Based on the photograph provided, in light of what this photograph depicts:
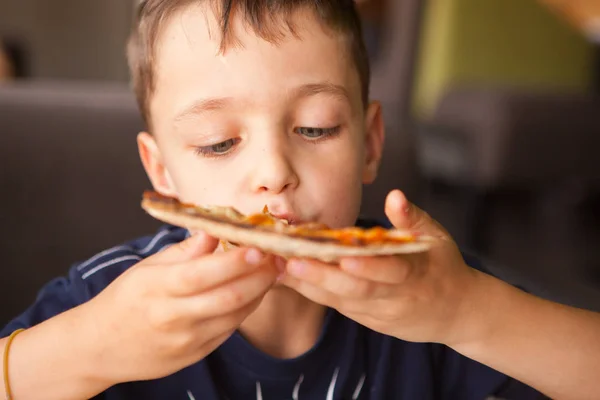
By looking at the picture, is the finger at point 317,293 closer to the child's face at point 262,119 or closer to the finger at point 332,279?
the finger at point 332,279

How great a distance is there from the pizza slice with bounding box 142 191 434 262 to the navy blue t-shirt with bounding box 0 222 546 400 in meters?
0.48

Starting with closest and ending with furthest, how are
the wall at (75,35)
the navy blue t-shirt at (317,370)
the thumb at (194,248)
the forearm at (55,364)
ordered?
the thumb at (194,248)
the forearm at (55,364)
the navy blue t-shirt at (317,370)
the wall at (75,35)

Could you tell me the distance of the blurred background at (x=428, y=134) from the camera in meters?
1.75

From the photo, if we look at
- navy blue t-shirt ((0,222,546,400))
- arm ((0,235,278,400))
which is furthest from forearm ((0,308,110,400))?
navy blue t-shirt ((0,222,546,400))

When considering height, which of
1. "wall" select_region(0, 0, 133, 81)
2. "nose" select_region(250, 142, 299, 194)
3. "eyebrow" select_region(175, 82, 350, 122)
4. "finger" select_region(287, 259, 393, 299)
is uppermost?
"eyebrow" select_region(175, 82, 350, 122)

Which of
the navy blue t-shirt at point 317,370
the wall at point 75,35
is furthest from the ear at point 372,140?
the wall at point 75,35

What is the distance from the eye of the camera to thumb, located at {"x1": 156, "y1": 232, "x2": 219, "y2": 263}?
0.79 meters

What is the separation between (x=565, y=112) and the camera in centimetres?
348

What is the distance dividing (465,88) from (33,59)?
5237mm

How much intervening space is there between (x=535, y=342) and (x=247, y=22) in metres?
0.67

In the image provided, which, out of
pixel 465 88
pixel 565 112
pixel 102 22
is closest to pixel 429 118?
pixel 465 88

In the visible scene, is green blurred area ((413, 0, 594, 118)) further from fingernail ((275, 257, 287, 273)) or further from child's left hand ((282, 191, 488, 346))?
fingernail ((275, 257, 287, 273))

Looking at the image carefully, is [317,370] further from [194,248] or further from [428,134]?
[428,134]

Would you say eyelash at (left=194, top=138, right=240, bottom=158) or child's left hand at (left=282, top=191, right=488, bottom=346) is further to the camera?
eyelash at (left=194, top=138, right=240, bottom=158)
